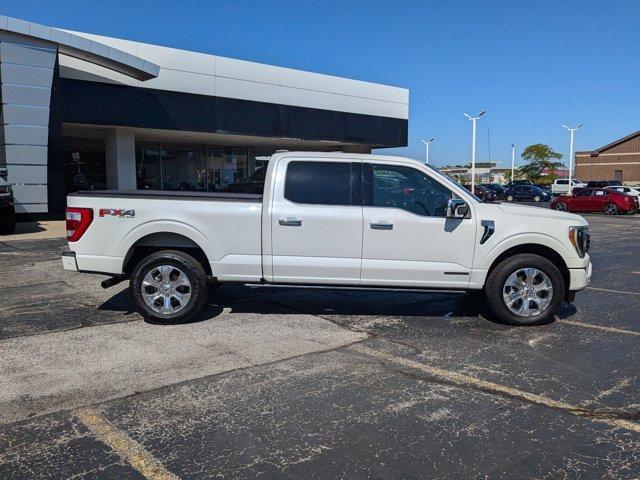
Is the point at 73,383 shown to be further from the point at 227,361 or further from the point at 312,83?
the point at 312,83

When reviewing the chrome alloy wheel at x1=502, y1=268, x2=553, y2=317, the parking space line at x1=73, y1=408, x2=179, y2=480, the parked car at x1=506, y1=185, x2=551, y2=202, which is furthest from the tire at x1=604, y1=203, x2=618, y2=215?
the parking space line at x1=73, y1=408, x2=179, y2=480

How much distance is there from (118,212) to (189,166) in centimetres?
2424

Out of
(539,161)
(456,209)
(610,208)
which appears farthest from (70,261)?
(539,161)

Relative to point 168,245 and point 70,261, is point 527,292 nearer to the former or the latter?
point 168,245

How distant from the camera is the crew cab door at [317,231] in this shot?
20.5ft

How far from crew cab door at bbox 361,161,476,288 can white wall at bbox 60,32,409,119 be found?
681 inches

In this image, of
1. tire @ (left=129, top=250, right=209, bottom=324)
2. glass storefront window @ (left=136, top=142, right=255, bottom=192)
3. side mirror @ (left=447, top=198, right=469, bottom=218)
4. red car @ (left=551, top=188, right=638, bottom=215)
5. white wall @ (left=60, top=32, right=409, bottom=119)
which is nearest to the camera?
side mirror @ (left=447, top=198, right=469, bottom=218)

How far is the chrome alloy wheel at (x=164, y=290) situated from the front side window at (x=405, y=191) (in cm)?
231

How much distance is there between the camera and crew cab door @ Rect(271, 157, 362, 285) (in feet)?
A: 20.5

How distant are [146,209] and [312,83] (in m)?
21.1

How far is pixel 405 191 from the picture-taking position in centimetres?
637

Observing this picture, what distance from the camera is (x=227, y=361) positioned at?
5.14m

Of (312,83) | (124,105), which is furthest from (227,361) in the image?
(312,83)

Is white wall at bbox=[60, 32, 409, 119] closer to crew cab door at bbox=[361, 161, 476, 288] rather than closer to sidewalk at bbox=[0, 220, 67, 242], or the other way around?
sidewalk at bbox=[0, 220, 67, 242]
